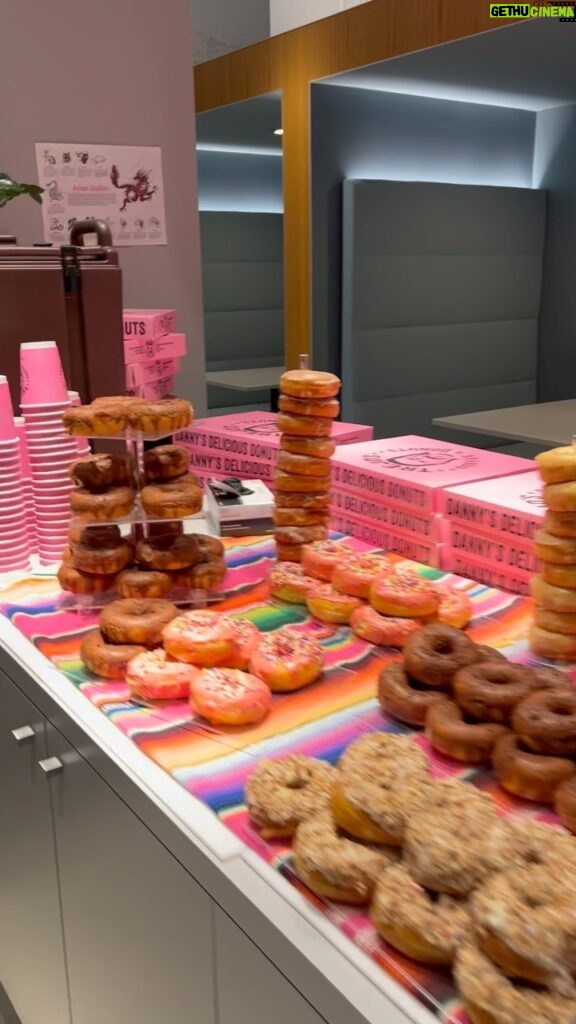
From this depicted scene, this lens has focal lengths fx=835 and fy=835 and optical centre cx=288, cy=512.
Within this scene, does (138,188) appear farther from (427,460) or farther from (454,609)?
(454,609)

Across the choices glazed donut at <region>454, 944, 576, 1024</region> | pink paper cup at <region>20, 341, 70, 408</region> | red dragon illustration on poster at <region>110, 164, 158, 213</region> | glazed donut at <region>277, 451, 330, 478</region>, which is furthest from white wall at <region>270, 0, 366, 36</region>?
glazed donut at <region>454, 944, 576, 1024</region>

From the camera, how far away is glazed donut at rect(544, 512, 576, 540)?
1.07 meters

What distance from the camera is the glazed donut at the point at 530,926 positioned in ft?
1.83

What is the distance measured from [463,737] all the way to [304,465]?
62cm

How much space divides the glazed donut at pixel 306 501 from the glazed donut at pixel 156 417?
255 mm

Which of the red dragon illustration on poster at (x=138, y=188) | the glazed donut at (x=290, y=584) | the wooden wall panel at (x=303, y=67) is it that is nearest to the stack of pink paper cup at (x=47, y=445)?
the glazed donut at (x=290, y=584)

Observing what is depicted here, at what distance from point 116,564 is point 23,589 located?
0.74 feet

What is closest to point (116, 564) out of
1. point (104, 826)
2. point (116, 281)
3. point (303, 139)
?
point (104, 826)

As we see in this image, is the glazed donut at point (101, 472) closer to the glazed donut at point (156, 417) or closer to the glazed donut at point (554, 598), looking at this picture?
the glazed donut at point (156, 417)

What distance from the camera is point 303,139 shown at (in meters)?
3.88

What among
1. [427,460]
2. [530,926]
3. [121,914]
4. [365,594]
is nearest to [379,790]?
[530,926]

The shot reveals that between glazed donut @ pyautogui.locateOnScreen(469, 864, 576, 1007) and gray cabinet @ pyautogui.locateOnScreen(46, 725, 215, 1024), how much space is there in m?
0.28

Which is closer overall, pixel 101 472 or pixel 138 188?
pixel 101 472

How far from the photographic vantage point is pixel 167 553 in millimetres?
1249
